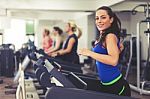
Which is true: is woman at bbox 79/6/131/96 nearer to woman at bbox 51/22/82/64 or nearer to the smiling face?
the smiling face

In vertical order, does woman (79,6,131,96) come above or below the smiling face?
below

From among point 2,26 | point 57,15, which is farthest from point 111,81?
point 57,15

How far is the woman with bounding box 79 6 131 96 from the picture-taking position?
1.86 meters

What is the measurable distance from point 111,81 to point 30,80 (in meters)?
3.84

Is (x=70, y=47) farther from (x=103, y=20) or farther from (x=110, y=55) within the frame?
(x=110, y=55)

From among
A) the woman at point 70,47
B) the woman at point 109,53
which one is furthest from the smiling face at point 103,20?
the woman at point 70,47

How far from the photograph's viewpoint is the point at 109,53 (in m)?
1.86

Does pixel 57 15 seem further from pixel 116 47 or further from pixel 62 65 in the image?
pixel 116 47

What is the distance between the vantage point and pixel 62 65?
3.88 meters

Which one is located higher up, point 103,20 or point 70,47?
point 103,20

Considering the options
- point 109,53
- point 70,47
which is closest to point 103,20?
point 109,53

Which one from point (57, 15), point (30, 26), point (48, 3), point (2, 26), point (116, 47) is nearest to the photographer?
point (116, 47)

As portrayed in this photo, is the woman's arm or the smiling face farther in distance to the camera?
the smiling face

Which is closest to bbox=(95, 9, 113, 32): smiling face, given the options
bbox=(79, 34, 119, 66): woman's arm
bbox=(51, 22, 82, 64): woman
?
bbox=(79, 34, 119, 66): woman's arm
